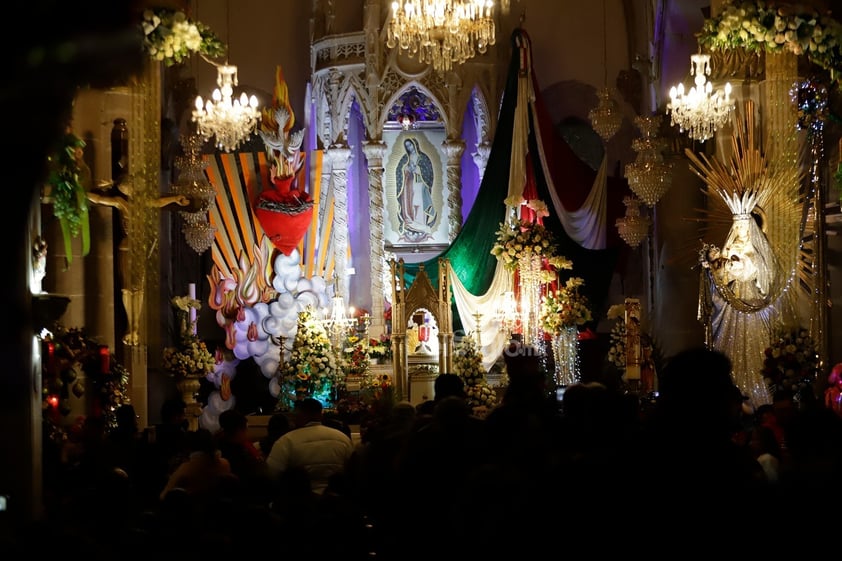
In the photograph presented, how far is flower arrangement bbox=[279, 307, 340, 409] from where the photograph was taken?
17016 mm

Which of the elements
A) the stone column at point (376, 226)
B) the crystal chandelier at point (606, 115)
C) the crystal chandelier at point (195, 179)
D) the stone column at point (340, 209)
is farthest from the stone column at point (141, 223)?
the crystal chandelier at point (606, 115)

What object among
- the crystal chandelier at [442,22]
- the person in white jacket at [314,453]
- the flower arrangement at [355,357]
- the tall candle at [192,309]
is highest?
the crystal chandelier at [442,22]

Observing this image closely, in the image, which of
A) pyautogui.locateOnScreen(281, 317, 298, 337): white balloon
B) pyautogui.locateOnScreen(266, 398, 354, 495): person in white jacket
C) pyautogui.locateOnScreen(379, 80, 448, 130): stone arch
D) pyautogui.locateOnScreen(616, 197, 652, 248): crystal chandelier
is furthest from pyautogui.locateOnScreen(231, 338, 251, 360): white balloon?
pyautogui.locateOnScreen(266, 398, 354, 495): person in white jacket

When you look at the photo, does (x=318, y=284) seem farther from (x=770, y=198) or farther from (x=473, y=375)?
(x=770, y=198)

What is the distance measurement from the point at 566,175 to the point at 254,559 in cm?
1438

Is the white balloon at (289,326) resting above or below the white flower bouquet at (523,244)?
below

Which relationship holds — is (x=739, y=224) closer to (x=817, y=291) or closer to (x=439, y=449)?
(x=817, y=291)

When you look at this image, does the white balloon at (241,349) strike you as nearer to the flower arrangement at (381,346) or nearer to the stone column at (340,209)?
the stone column at (340,209)

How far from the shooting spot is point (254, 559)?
4.72 meters

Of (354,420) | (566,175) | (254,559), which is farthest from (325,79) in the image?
(254,559)

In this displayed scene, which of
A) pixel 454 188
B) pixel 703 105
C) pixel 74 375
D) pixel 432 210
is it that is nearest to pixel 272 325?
pixel 432 210

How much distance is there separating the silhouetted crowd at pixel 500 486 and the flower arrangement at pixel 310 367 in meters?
8.81

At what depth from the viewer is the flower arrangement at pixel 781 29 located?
11078 millimetres

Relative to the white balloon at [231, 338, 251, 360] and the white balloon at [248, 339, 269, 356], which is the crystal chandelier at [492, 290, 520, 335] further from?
the white balloon at [231, 338, 251, 360]
